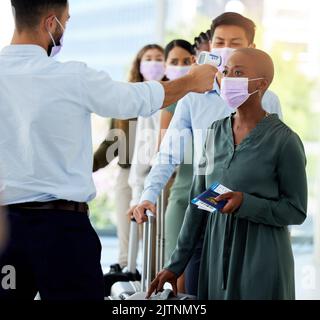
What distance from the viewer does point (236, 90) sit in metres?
2.68

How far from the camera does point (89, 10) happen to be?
23.6 ft

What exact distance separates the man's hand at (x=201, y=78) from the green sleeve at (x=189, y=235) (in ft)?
1.05

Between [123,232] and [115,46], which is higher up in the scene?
[115,46]

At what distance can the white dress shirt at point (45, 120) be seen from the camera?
7.54 feet

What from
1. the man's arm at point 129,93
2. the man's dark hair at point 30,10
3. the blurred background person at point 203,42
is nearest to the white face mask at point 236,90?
the man's arm at point 129,93

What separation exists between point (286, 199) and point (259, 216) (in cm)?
10

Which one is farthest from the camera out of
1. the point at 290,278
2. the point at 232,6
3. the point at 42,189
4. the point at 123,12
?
the point at 123,12

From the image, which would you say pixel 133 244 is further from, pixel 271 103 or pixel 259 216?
pixel 259 216

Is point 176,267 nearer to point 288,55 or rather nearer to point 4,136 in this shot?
point 4,136

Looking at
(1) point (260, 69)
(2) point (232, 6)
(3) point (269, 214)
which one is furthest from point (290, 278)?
(2) point (232, 6)

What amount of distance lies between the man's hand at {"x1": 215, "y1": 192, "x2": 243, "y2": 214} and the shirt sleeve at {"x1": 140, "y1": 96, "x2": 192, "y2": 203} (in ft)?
2.41

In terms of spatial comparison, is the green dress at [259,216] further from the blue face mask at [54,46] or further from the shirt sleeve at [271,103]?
the blue face mask at [54,46]

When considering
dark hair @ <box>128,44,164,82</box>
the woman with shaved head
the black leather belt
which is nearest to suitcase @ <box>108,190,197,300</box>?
the woman with shaved head

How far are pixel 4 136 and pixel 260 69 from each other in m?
0.90
